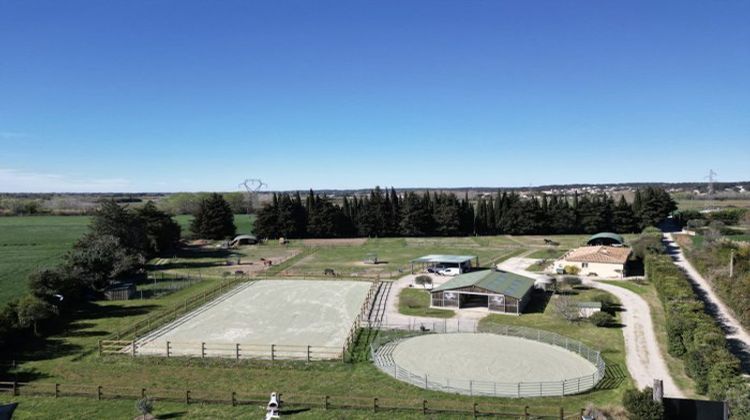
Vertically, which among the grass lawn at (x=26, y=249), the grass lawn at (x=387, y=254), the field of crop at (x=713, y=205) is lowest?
the grass lawn at (x=387, y=254)

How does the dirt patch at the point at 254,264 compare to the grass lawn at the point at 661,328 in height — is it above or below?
above

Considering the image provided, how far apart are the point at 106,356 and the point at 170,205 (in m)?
131

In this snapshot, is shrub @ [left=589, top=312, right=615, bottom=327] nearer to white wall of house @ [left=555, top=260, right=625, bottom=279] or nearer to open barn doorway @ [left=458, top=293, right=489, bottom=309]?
open barn doorway @ [left=458, top=293, right=489, bottom=309]

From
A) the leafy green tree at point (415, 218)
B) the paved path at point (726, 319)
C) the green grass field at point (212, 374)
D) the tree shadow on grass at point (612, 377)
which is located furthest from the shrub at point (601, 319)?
the leafy green tree at point (415, 218)

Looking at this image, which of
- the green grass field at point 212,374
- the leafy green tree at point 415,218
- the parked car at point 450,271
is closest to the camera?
the green grass field at point 212,374

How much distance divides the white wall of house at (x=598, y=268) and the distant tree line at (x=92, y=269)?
133ft

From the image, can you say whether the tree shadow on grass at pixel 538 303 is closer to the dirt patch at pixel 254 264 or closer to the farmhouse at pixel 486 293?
the farmhouse at pixel 486 293

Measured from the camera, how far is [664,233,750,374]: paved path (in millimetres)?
25547

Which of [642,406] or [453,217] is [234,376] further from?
[453,217]

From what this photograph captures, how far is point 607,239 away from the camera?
66.8m

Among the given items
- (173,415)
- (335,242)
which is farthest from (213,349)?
(335,242)

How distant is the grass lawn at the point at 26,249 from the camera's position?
42.0 meters

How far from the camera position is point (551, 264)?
54125mm

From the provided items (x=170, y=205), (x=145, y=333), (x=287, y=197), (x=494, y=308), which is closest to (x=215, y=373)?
(x=145, y=333)
